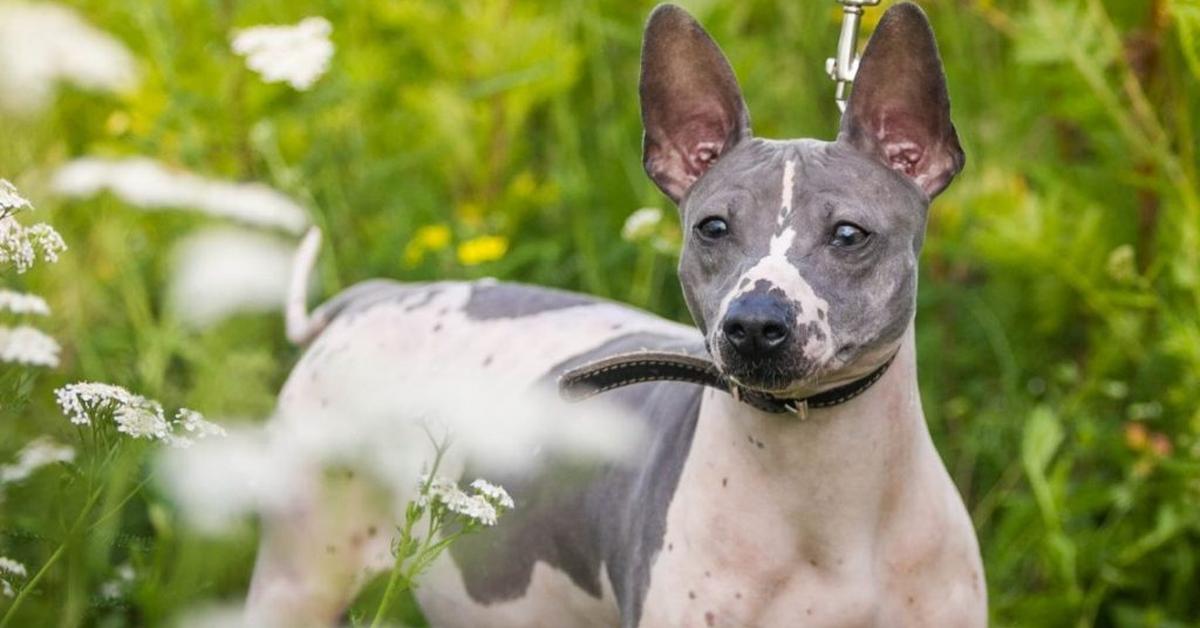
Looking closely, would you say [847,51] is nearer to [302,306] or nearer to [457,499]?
[457,499]

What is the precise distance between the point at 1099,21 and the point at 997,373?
0.97 m

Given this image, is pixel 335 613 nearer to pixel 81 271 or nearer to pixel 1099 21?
pixel 81 271

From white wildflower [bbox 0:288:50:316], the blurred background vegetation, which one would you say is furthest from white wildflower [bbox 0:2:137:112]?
white wildflower [bbox 0:288:50:316]

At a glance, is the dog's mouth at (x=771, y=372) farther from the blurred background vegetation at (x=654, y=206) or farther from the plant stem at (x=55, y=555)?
the blurred background vegetation at (x=654, y=206)

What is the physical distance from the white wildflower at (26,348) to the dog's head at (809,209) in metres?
0.97

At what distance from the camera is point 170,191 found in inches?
165

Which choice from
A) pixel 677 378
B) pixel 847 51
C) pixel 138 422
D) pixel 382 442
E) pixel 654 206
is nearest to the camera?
pixel 138 422

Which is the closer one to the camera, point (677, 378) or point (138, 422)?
point (138, 422)

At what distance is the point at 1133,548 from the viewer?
3.92 meters

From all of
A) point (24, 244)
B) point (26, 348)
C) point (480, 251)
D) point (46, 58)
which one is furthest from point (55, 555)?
point (46, 58)

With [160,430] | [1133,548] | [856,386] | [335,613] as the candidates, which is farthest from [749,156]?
[1133,548]

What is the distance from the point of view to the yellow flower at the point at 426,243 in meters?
4.62

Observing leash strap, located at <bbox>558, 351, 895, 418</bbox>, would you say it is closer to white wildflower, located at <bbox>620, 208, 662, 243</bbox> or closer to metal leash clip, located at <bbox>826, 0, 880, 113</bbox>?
metal leash clip, located at <bbox>826, 0, 880, 113</bbox>

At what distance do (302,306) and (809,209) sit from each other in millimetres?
1550
